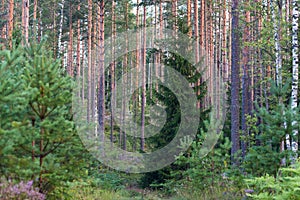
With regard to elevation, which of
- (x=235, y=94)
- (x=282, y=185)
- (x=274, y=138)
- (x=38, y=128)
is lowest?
(x=282, y=185)

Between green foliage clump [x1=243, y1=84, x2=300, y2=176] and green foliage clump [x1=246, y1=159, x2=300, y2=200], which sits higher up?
green foliage clump [x1=243, y1=84, x2=300, y2=176]

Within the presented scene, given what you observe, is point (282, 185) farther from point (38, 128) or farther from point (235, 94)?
point (235, 94)

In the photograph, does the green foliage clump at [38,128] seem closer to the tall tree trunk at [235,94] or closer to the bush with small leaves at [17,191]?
the bush with small leaves at [17,191]

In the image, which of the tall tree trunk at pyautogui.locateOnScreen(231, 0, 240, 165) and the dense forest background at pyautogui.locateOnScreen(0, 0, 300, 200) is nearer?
the dense forest background at pyautogui.locateOnScreen(0, 0, 300, 200)

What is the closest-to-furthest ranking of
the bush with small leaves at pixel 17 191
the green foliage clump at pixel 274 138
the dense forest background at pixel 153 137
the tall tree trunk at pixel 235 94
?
1. the bush with small leaves at pixel 17 191
2. the dense forest background at pixel 153 137
3. the green foliage clump at pixel 274 138
4. the tall tree trunk at pixel 235 94

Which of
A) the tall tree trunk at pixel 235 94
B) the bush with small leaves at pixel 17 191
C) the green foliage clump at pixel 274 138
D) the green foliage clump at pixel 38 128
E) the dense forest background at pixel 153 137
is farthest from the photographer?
the tall tree trunk at pixel 235 94

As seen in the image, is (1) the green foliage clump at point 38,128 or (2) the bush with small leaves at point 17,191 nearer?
(2) the bush with small leaves at point 17,191

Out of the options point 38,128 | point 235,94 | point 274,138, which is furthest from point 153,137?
point 38,128

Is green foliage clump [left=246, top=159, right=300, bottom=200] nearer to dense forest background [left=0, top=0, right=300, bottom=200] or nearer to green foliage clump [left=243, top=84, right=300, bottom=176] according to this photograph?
dense forest background [left=0, top=0, right=300, bottom=200]

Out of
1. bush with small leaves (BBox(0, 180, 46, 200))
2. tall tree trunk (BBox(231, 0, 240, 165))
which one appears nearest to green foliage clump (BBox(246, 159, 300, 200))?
bush with small leaves (BBox(0, 180, 46, 200))

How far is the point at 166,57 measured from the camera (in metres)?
14.1

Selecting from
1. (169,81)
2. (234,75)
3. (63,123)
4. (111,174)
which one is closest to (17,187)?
(63,123)

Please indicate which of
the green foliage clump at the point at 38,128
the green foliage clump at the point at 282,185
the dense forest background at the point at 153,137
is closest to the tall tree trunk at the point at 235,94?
the dense forest background at the point at 153,137

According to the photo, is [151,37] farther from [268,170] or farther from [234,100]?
[268,170]
